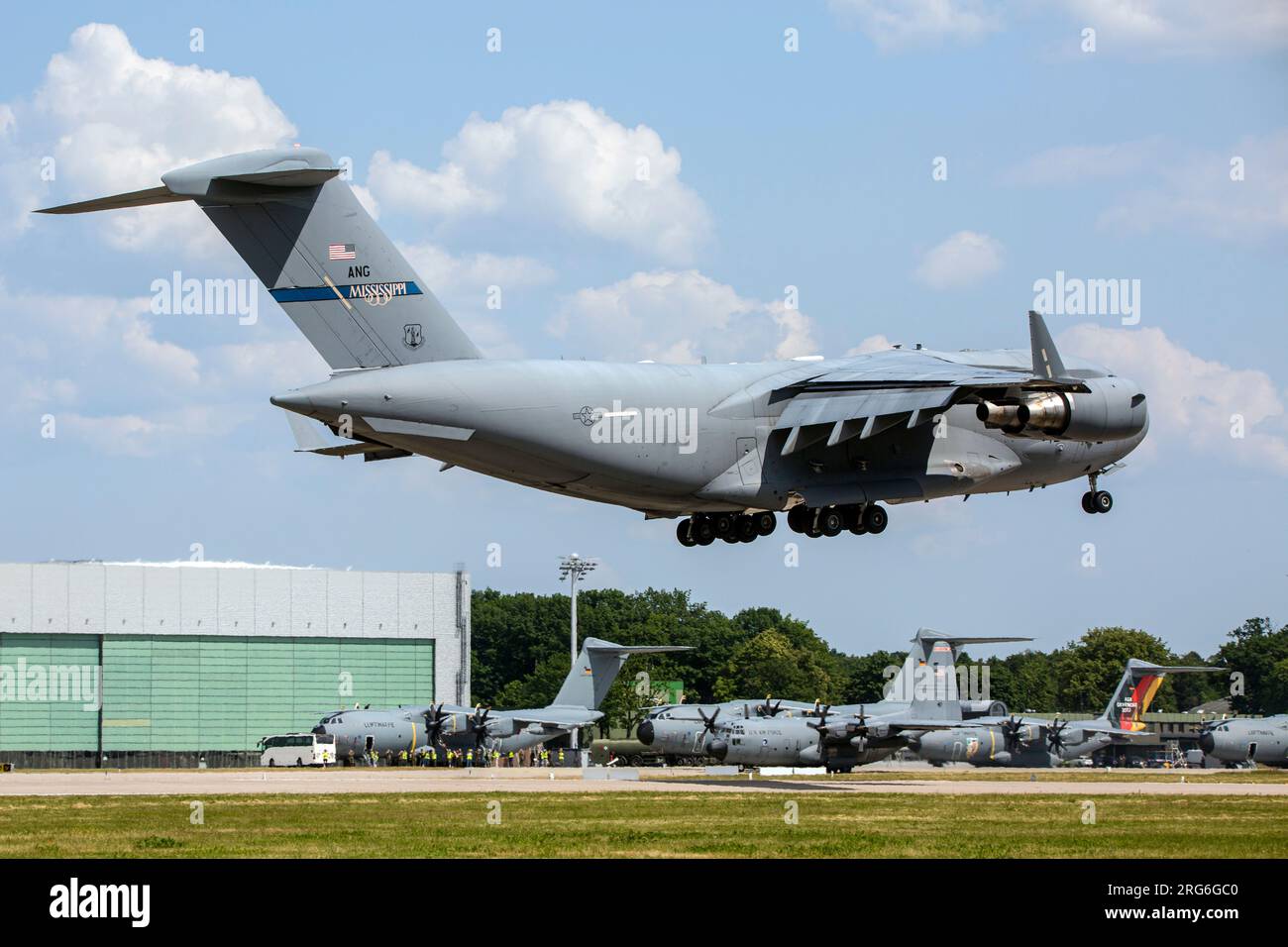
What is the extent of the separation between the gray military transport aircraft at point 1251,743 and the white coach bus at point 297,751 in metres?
33.1

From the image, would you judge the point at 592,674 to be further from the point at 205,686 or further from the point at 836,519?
the point at 836,519

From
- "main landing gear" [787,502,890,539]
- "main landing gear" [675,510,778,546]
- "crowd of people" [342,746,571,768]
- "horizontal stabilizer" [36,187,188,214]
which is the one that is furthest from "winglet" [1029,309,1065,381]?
"crowd of people" [342,746,571,768]

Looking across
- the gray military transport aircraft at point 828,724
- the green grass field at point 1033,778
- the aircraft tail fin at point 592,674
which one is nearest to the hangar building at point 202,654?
the aircraft tail fin at point 592,674

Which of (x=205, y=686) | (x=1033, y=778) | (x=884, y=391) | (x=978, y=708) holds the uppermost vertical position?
(x=884, y=391)

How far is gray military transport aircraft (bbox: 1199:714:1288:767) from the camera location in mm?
61656

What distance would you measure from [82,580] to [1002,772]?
3976 cm

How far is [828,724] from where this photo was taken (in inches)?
2122

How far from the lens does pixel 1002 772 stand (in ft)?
194

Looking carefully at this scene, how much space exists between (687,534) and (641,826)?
5003mm

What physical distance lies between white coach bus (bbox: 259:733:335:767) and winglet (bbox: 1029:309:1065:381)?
143 feet

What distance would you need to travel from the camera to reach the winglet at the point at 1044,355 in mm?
23219

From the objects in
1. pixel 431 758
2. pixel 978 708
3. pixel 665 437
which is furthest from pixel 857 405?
pixel 978 708
